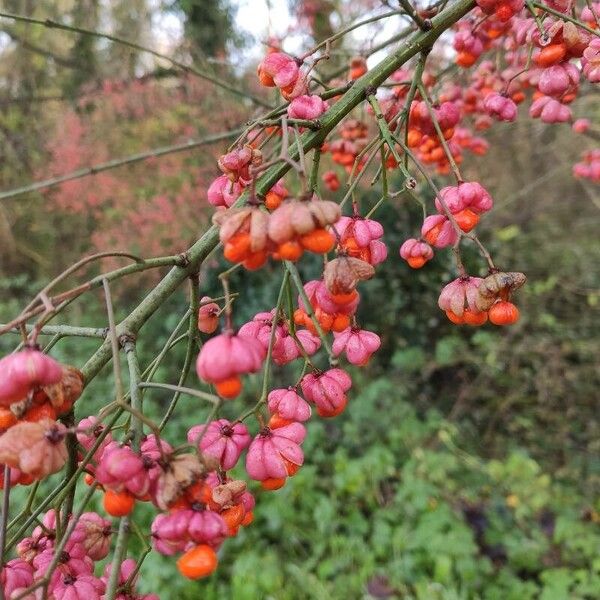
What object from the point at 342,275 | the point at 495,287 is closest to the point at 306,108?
the point at 342,275

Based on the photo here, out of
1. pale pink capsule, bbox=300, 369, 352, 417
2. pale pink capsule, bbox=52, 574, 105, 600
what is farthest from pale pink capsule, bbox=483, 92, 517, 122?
pale pink capsule, bbox=52, 574, 105, 600

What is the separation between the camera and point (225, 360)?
2.42 feet

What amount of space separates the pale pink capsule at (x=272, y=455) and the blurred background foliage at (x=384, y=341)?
132 cm

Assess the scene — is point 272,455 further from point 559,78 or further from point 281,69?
point 559,78

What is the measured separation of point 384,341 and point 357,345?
398 centimetres

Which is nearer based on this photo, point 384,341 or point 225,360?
point 225,360

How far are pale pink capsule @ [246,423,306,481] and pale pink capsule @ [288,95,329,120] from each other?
0.52 m

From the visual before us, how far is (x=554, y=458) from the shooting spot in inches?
167

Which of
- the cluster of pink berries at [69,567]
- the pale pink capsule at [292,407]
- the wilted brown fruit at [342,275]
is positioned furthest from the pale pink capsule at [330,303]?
the cluster of pink berries at [69,567]

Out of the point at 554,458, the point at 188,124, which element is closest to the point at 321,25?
the point at 188,124

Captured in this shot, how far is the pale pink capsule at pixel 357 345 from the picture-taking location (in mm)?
1060

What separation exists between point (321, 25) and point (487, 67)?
337cm

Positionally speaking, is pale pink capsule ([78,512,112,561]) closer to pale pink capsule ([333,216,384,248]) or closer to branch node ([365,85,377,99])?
pale pink capsule ([333,216,384,248])

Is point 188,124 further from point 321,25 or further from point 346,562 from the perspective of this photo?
point 346,562
